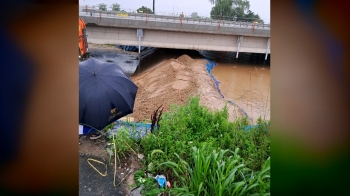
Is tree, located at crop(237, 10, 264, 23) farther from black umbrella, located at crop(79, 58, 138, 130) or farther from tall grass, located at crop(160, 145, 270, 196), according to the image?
tall grass, located at crop(160, 145, 270, 196)

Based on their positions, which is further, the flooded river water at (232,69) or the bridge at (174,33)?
the bridge at (174,33)

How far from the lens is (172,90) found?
1145 cm

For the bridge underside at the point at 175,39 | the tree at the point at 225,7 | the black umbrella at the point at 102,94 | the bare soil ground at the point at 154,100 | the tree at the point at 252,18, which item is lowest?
the bare soil ground at the point at 154,100

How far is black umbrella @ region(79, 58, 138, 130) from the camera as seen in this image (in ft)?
14.2

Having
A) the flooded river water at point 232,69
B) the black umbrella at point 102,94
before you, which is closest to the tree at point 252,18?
the flooded river water at point 232,69

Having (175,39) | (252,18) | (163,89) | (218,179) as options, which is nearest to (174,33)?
(175,39)

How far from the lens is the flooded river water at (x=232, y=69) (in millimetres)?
12765

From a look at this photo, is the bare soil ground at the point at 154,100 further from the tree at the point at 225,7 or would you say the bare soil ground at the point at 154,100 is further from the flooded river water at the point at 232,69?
the tree at the point at 225,7

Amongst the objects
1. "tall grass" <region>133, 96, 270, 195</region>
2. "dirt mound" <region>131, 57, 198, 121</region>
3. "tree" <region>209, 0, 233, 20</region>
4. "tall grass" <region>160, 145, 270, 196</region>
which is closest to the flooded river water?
"dirt mound" <region>131, 57, 198, 121</region>
